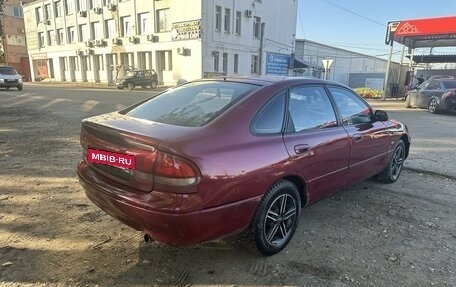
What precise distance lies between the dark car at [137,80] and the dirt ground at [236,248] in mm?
26832

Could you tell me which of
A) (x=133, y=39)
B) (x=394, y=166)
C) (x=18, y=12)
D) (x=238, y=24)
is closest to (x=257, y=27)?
(x=238, y=24)

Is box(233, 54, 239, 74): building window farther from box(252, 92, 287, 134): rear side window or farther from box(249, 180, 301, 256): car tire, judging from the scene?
box(249, 180, 301, 256): car tire

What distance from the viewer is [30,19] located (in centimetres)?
4997

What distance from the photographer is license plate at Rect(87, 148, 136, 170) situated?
276 cm

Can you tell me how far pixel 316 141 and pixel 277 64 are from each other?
3408 cm

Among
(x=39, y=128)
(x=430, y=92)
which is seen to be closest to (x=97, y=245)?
(x=39, y=128)

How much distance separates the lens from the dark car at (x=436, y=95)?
14797mm

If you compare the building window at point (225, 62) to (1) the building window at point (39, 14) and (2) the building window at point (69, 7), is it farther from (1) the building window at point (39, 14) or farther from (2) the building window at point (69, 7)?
(1) the building window at point (39, 14)

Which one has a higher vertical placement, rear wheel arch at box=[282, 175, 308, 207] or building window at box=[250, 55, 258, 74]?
building window at box=[250, 55, 258, 74]

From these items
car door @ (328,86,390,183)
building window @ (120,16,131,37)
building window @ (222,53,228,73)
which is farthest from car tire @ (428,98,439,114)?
building window @ (120,16,131,37)

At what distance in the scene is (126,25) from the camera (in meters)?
36.6

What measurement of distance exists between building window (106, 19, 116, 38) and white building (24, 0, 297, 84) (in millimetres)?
102

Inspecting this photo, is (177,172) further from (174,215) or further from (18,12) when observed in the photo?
(18,12)

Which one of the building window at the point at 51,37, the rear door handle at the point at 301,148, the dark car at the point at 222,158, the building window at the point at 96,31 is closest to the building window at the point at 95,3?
the building window at the point at 96,31
